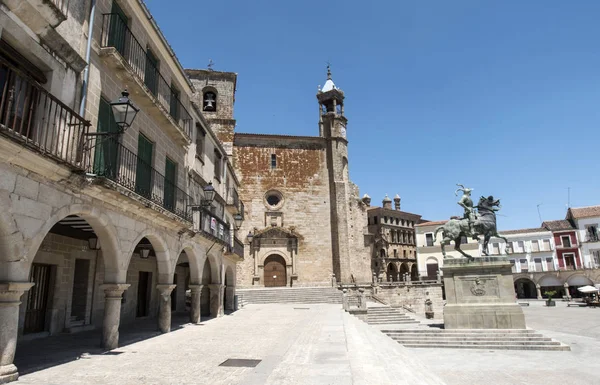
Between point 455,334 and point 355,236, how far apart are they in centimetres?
2510

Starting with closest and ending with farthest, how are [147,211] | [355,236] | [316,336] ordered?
[147,211] < [316,336] < [355,236]

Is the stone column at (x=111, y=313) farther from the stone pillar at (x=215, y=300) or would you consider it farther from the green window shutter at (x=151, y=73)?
the stone pillar at (x=215, y=300)

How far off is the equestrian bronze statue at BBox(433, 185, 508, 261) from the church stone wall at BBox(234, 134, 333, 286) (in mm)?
21916

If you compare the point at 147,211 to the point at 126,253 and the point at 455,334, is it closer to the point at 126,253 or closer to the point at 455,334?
the point at 126,253

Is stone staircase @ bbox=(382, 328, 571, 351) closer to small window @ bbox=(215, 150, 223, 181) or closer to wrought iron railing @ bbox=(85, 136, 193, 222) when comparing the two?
wrought iron railing @ bbox=(85, 136, 193, 222)

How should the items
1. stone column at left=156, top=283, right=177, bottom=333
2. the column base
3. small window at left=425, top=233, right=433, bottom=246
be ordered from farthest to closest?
small window at left=425, top=233, right=433, bottom=246, stone column at left=156, top=283, right=177, bottom=333, the column base

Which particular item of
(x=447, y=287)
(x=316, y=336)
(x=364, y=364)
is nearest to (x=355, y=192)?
(x=447, y=287)

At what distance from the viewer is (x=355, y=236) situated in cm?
3762

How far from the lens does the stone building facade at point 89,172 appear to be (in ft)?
17.6

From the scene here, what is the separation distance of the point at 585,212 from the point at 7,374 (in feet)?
191

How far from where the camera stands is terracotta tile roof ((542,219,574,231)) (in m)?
48.8

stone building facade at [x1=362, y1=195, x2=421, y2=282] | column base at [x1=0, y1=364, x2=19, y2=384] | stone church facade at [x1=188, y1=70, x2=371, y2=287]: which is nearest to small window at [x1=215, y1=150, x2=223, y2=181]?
column base at [x1=0, y1=364, x2=19, y2=384]

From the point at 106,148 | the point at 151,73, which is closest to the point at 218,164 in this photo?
the point at 151,73

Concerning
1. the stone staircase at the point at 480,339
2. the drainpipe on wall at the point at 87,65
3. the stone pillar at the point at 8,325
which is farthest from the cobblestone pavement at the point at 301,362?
the drainpipe on wall at the point at 87,65
